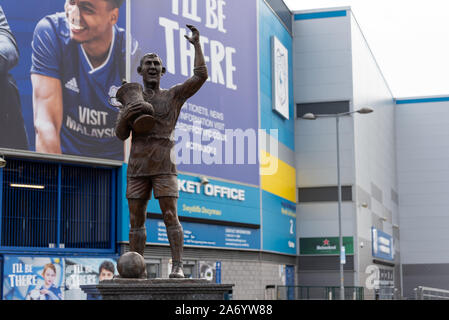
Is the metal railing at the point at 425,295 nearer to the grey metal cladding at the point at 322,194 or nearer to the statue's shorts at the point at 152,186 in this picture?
the grey metal cladding at the point at 322,194

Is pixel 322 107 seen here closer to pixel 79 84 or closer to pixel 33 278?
pixel 79 84

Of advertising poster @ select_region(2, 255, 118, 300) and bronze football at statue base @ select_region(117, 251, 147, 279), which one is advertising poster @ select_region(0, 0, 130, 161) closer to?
advertising poster @ select_region(2, 255, 118, 300)

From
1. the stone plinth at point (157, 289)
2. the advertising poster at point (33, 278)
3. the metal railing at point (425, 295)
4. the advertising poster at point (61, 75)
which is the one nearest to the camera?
the stone plinth at point (157, 289)

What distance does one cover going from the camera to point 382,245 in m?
56.5

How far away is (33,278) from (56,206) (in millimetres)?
2759

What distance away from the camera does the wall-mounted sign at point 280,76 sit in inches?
1651

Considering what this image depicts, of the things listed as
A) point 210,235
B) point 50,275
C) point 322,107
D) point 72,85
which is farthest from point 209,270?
point 322,107

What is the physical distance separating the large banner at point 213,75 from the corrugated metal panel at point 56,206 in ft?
14.0

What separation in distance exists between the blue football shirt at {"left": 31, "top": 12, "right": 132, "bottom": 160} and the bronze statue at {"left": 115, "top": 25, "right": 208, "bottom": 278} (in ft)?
51.7

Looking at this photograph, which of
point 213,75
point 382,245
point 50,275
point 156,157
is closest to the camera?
point 156,157

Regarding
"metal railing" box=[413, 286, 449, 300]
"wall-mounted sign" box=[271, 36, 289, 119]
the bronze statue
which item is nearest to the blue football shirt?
"metal railing" box=[413, 286, 449, 300]

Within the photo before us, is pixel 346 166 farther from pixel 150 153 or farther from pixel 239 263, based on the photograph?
pixel 150 153

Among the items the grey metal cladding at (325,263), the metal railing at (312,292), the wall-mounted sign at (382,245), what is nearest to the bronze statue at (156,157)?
the metal railing at (312,292)

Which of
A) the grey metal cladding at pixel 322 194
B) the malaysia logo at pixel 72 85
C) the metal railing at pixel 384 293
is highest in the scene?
the malaysia logo at pixel 72 85
